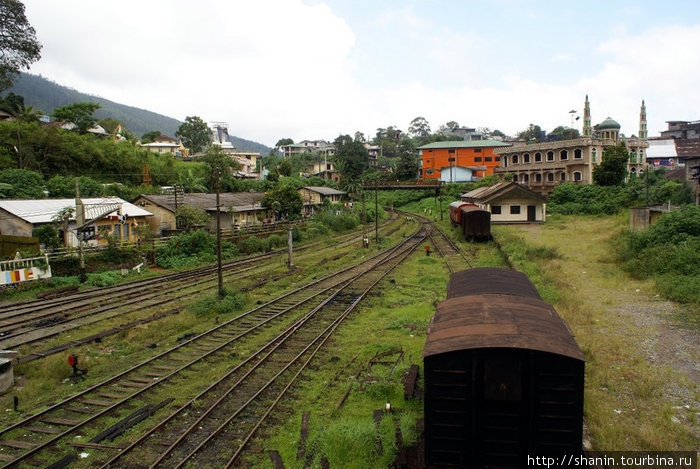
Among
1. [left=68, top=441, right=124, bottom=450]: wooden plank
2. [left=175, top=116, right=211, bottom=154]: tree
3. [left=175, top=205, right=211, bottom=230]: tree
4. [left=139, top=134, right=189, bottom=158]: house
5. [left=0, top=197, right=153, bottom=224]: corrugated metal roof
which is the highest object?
[left=175, top=116, right=211, bottom=154]: tree

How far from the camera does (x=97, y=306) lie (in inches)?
770

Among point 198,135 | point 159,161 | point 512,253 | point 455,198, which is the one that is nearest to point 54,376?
point 512,253

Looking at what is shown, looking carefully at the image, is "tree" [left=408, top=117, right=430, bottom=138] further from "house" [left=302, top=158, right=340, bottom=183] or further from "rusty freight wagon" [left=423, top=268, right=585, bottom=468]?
"rusty freight wagon" [left=423, top=268, right=585, bottom=468]

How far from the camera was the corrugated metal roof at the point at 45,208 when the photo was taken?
2695 centimetres

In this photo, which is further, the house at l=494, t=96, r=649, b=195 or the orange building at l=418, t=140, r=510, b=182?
the orange building at l=418, t=140, r=510, b=182

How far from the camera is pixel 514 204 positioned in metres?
43.6

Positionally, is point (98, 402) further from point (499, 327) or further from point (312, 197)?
point (312, 197)

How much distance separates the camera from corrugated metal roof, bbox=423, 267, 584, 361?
24.3ft

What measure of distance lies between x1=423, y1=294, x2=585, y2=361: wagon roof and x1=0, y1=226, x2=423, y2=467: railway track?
193 inches

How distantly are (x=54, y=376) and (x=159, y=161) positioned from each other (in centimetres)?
4594

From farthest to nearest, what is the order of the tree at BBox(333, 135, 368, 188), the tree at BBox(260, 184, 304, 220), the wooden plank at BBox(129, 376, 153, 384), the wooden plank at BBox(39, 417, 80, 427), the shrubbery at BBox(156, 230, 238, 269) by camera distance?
the tree at BBox(333, 135, 368, 188) < the tree at BBox(260, 184, 304, 220) < the shrubbery at BBox(156, 230, 238, 269) < the wooden plank at BBox(129, 376, 153, 384) < the wooden plank at BBox(39, 417, 80, 427)

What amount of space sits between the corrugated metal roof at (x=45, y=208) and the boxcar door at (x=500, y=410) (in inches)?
1075

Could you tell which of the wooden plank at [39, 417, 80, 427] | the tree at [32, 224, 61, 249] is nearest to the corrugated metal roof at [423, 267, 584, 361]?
the wooden plank at [39, 417, 80, 427]

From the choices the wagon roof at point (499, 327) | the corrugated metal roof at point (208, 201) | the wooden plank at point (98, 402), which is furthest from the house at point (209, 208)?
the wagon roof at point (499, 327)
